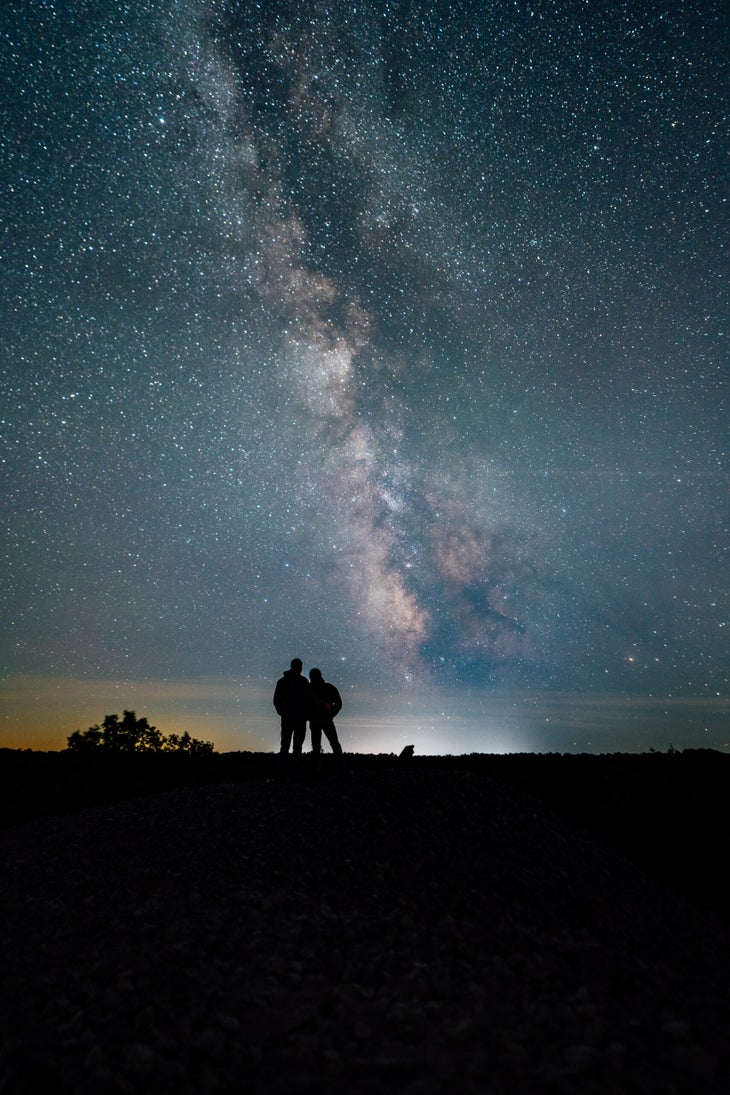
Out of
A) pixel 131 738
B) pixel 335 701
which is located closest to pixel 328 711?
pixel 335 701

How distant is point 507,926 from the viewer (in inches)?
307

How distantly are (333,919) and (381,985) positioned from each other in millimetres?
1827

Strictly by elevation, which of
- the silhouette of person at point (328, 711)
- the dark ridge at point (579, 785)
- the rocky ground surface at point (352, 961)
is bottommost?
the rocky ground surface at point (352, 961)

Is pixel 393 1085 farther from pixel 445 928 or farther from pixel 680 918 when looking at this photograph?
pixel 680 918

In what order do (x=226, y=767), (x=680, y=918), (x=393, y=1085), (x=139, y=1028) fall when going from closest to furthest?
(x=393, y=1085) → (x=139, y=1028) → (x=680, y=918) → (x=226, y=767)

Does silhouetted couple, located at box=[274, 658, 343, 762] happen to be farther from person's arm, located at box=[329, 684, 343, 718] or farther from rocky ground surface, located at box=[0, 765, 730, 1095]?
rocky ground surface, located at box=[0, 765, 730, 1095]

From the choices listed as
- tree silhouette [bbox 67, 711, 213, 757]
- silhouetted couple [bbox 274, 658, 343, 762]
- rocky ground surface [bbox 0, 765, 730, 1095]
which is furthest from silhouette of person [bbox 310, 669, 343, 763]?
tree silhouette [bbox 67, 711, 213, 757]

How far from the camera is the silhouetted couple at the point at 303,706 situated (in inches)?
557

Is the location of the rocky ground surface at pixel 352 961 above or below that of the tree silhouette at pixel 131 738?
below

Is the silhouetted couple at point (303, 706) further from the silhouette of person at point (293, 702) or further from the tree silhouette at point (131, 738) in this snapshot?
the tree silhouette at point (131, 738)

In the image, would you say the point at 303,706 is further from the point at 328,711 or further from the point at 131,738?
the point at 131,738

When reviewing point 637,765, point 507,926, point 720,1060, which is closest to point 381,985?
point 507,926

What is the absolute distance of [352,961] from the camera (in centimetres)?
673

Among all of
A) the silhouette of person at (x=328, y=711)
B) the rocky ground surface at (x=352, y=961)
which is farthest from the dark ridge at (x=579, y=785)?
the rocky ground surface at (x=352, y=961)
